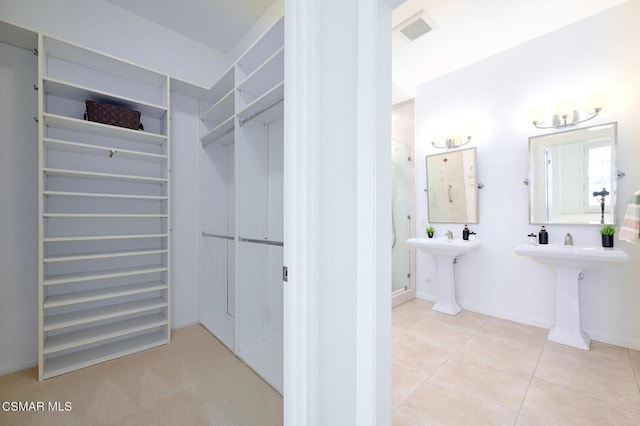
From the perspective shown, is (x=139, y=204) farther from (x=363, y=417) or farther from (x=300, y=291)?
(x=363, y=417)

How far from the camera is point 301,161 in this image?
39.9 inches

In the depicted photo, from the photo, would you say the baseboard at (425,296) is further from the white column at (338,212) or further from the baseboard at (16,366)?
the baseboard at (16,366)

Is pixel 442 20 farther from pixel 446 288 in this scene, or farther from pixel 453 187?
pixel 446 288

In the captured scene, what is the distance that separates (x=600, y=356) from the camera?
1.97 metres

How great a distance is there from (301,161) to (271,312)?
1711mm

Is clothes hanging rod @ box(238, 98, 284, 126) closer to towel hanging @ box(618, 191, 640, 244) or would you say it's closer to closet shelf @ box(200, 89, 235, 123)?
closet shelf @ box(200, 89, 235, 123)

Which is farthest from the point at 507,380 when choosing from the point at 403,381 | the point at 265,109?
the point at 265,109

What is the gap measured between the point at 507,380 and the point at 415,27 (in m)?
2.96

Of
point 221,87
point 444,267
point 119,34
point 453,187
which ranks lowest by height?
point 444,267

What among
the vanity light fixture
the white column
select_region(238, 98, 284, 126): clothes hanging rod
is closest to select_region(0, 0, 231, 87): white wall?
select_region(238, 98, 284, 126): clothes hanging rod

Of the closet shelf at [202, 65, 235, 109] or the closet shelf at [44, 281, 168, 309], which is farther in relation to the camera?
the closet shelf at [202, 65, 235, 109]

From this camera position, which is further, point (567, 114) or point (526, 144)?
point (526, 144)

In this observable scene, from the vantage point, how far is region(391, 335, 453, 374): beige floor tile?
191 centimetres

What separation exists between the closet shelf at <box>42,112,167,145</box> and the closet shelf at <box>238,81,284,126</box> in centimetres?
79
